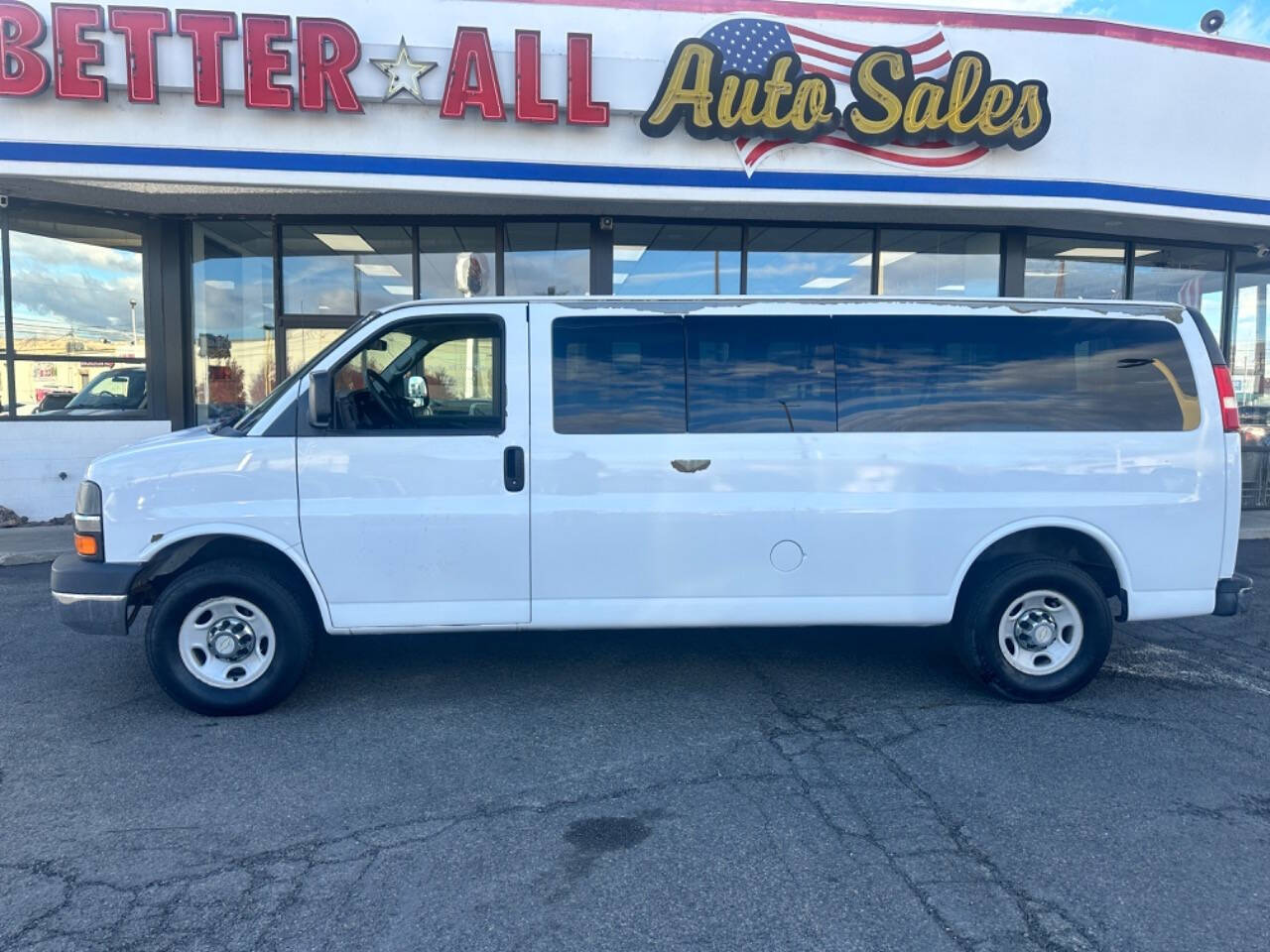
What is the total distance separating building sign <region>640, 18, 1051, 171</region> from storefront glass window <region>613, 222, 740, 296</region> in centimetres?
156

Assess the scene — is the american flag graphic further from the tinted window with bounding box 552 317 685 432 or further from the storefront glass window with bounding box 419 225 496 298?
the tinted window with bounding box 552 317 685 432

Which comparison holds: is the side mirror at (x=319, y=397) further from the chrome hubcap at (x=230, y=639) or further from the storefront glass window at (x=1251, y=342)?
the storefront glass window at (x=1251, y=342)

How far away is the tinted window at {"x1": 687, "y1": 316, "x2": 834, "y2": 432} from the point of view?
475cm

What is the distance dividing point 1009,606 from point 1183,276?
9.72 metres

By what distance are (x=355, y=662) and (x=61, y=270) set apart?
7.86m

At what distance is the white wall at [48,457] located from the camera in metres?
9.97

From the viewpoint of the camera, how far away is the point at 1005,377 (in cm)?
486

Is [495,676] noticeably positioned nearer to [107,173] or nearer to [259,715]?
Result: [259,715]

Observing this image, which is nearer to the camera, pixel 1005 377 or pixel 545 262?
pixel 1005 377

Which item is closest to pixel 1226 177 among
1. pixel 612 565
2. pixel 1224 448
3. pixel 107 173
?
pixel 1224 448

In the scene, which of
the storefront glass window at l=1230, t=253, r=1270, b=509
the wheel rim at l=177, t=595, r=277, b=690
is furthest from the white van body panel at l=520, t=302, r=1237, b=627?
the storefront glass window at l=1230, t=253, r=1270, b=509


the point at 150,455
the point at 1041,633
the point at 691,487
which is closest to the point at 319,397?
the point at 150,455

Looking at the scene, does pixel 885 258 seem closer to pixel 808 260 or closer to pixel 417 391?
pixel 808 260

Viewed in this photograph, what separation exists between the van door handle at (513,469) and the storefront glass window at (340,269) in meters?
6.74
